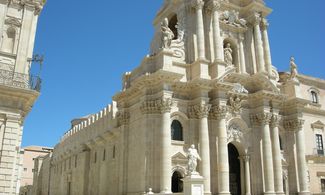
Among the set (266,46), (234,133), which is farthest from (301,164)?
(266,46)

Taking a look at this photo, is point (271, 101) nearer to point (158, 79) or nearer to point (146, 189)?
point (158, 79)

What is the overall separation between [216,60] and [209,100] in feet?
10.5

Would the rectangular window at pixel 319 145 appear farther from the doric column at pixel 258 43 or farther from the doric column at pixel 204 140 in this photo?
the doric column at pixel 204 140

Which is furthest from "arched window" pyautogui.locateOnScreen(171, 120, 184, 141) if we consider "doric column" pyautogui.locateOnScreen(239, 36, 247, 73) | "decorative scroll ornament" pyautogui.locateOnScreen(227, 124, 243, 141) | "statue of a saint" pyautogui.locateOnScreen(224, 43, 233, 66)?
"doric column" pyautogui.locateOnScreen(239, 36, 247, 73)

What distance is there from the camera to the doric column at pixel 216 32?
96.0 feet

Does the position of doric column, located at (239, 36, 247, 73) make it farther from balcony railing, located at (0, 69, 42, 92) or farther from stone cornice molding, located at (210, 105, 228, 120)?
balcony railing, located at (0, 69, 42, 92)

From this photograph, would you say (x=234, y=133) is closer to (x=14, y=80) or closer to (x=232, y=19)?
(x=232, y=19)

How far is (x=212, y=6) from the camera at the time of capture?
3020cm

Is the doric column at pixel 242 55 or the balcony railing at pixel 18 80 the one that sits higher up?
the doric column at pixel 242 55

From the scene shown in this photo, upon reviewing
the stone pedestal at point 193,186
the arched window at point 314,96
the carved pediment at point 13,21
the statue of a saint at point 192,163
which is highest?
the arched window at point 314,96

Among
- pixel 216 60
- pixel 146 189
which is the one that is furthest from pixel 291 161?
pixel 146 189

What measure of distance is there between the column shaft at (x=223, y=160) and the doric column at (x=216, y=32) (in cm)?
Result: 538

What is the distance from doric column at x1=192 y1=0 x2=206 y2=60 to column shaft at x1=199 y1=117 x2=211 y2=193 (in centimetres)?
520

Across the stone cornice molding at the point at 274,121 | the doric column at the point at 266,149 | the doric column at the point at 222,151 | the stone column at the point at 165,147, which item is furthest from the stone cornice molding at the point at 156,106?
the stone cornice molding at the point at 274,121
